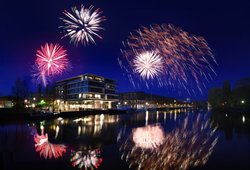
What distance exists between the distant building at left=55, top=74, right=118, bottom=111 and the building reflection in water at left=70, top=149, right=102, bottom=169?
91.6 meters

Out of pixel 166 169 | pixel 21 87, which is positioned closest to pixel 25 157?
pixel 166 169

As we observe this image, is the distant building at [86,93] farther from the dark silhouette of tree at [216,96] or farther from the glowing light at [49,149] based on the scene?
the glowing light at [49,149]

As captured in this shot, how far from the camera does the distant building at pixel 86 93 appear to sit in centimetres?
11306

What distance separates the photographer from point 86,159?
1480cm

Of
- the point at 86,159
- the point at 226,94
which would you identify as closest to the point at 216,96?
the point at 226,94

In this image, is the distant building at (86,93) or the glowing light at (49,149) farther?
the distant building at (86,93)

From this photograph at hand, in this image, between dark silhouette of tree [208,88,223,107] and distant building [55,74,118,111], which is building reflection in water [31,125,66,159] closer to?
distant building [55,74,118,111]

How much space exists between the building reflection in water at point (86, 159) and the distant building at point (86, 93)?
3607 inches

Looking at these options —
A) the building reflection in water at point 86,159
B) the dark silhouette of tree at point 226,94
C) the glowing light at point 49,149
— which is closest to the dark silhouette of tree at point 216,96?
the dark silhouette of tree at point 226,94

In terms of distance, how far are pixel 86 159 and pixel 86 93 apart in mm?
99292

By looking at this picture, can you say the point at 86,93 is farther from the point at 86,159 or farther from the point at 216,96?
the point at 86,159

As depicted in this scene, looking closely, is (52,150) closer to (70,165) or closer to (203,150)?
(70,165)

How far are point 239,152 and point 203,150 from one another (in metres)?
2.88

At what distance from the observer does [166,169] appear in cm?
1322
